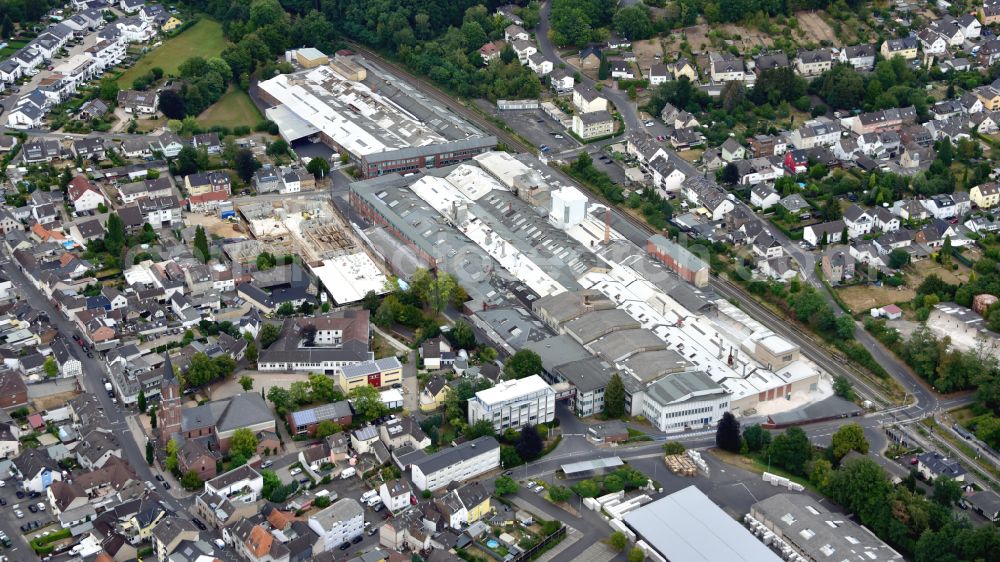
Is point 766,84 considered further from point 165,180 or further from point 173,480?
point 173,480

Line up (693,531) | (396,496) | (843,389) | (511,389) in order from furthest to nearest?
(843,389)
(511,389)
(396,496)
(693,531)

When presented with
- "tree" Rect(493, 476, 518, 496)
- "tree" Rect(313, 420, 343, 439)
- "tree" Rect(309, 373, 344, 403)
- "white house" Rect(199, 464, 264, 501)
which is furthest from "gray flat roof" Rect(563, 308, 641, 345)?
"white house" Rect(199, 464, 264, 501)

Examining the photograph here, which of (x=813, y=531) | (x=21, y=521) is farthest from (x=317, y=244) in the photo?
(x=813, y=531)

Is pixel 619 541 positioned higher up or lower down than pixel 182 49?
higher up

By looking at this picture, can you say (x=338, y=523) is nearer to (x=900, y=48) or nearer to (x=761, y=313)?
(x=761, y=313)

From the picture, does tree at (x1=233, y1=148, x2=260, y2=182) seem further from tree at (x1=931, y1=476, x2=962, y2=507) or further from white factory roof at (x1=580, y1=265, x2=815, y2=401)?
tree at (x1=931, y1=476, x2=962, y2=507)

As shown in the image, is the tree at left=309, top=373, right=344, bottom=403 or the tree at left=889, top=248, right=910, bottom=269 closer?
the tree at left=309, top=373, right=344, bottom=403
